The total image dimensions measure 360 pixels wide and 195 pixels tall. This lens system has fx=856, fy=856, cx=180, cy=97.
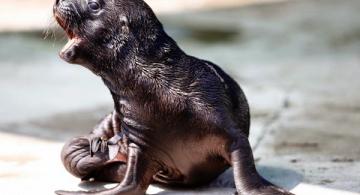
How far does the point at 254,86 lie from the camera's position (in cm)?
858

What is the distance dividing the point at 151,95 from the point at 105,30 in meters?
0.38

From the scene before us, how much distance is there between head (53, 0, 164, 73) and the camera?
4.04 meters

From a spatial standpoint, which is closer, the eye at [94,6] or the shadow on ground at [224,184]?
the eye at [94,6]

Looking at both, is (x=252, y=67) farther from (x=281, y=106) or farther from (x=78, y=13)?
(x=78, y=13)

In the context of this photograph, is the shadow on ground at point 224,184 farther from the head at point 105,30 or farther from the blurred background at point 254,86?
the head at point 105,30

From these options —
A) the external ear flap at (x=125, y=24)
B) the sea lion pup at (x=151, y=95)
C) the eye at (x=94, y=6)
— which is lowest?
the sea lion pup at (x=151, y=95)

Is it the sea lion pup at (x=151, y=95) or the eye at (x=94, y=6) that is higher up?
the eye at (x=94, y=6)

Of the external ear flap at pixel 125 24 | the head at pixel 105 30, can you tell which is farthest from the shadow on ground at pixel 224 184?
the external ear flap at pixel 125 24

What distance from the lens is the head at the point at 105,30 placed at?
13.3 feet

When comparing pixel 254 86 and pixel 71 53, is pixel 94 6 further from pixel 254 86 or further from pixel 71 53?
pixel 254 86

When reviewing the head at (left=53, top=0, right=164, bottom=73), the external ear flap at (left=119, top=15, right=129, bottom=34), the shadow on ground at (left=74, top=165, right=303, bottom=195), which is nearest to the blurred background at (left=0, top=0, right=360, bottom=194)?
the shadow on ground at (left=74, top=165, right=303, bottom=195)

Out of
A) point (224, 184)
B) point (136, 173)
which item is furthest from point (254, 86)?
point (136, 173)

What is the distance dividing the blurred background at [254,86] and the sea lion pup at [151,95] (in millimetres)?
237

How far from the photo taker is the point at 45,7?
16.0 m
